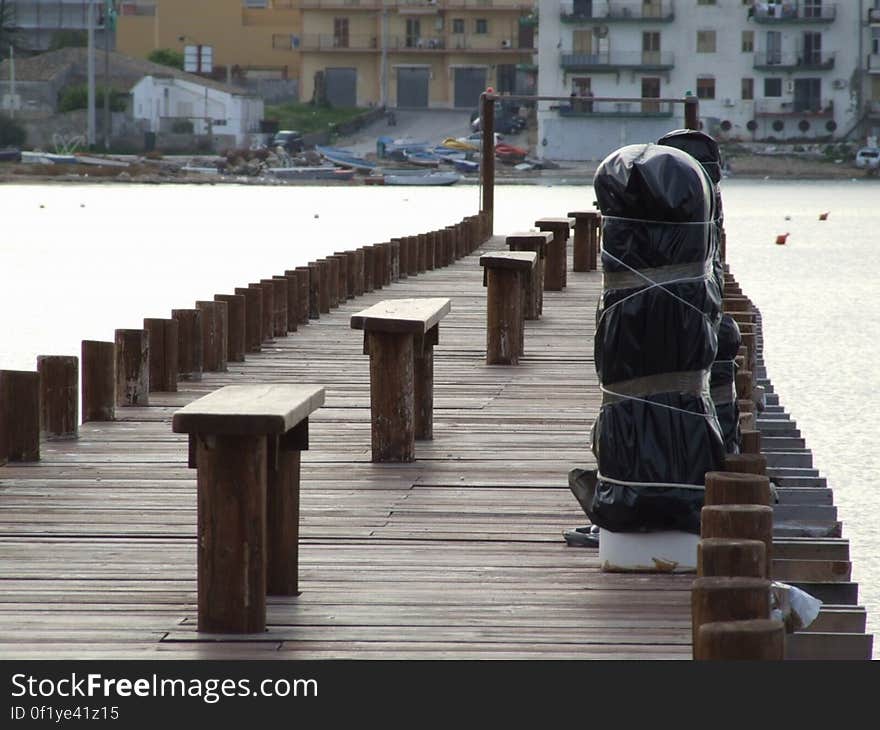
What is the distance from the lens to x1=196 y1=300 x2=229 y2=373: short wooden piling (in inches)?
546

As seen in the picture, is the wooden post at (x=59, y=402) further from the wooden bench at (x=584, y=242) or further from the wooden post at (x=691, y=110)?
the wooden post at (x=691, y=110)

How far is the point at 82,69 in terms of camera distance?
367 ft

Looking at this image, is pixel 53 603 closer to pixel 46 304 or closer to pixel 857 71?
pixel 46 304

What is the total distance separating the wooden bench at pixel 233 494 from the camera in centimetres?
621

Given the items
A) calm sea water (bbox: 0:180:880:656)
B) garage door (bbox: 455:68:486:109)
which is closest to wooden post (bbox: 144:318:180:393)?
calm sea water (bbox: 0:180:880:656)

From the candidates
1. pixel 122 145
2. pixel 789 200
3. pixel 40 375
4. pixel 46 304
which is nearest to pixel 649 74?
pixel 789 200

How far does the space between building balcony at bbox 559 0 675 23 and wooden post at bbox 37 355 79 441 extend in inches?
3569

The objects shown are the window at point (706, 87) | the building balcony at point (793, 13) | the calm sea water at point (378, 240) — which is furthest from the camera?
the building balcony at point (793, 13)

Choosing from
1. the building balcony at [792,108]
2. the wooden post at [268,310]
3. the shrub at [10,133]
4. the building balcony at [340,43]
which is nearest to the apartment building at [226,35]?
the building balcony at [340,43]

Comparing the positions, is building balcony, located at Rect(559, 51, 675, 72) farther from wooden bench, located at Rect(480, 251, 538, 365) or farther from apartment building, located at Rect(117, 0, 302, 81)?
wooden bench, located at Rect(480, 251, 538, 365)

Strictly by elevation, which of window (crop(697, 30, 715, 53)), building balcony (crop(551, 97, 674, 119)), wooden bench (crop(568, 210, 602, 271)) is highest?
window (crop(697, 30, 715, 53))

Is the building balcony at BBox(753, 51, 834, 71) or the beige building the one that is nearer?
the building balcony at BBox(753, 51, 834, 71)

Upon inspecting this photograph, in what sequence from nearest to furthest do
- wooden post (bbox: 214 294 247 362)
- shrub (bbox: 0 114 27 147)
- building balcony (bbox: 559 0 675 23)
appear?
1. wooden post (bbox: 214 294 247 362)
2. building balcony (bbox: 559 0 675 23)
3. shrub (bbox: 0 114 27 147)

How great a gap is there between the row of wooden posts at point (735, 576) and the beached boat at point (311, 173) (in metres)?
101
